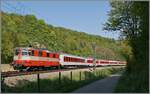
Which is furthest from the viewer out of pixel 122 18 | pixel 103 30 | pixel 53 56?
pixel 53 56

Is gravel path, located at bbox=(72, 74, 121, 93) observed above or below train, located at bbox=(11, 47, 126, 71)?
below

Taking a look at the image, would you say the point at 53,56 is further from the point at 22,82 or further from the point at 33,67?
the point at 22,82

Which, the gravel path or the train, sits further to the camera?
the train

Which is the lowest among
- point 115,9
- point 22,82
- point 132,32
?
point 22,82

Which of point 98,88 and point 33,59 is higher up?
point 33,59

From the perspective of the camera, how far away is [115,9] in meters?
35.3

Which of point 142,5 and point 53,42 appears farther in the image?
point 53,42

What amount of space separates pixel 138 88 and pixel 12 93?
5630 mm

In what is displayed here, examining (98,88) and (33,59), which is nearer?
(98,88)

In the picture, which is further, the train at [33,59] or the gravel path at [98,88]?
the train at [33,59]

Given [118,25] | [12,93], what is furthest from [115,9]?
[12,93]

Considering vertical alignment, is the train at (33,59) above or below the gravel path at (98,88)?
above

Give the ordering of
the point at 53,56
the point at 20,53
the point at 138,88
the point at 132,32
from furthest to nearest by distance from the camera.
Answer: the point at 53,56, the point at 20,53, the point at 132,32, the point at 138,88

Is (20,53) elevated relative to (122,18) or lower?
lower
